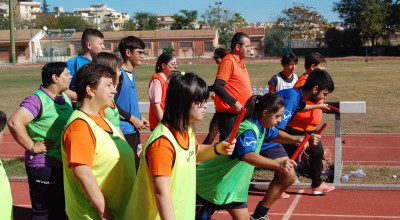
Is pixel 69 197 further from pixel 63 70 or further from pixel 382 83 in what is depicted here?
pixel 382 83

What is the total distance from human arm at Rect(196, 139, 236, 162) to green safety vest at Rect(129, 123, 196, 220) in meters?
0.42

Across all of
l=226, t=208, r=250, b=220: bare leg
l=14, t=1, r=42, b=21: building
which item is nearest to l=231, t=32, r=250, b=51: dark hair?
l=226, t=208, r=250, b=220: bare leg

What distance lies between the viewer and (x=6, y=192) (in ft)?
9.78

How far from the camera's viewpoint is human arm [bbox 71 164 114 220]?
291cm

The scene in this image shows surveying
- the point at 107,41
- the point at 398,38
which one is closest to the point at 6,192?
the point at 398,38

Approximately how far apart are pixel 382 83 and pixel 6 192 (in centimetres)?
2370

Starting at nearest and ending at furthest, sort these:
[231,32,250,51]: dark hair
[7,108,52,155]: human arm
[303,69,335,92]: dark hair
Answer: [7,108,52,155]: human arm → [303,69,335,92]: dark hair → [231,32,250,51]: dark hair

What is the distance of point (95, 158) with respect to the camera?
301cm

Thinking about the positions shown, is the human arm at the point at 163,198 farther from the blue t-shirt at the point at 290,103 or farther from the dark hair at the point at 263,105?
the blue t-shirt at the point at 290,103

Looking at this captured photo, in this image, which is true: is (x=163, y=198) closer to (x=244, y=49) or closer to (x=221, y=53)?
(x=244, y=49)

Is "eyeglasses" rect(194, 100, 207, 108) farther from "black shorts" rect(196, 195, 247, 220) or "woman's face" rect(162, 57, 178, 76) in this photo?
"woman's face" rect(162, 57, 178, 76)

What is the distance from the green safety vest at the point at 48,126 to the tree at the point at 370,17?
59882mm

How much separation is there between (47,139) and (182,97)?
1628 millimetres

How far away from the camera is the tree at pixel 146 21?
10478 cm
